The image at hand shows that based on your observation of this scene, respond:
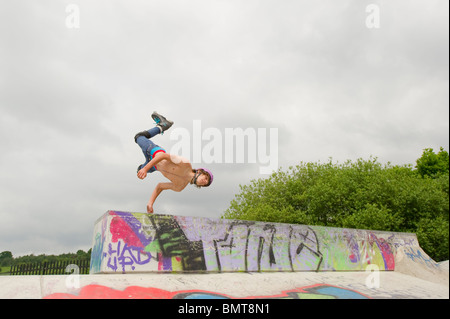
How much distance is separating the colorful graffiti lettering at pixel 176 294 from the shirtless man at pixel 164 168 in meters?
2.83

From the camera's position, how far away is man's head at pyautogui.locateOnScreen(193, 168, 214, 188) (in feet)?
30.1

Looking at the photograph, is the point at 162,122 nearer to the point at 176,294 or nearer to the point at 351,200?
the point at 176,294

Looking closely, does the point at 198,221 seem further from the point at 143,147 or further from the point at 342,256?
the point at 342,256

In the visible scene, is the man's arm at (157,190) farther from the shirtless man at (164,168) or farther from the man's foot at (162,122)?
the man's foot at (162,122)

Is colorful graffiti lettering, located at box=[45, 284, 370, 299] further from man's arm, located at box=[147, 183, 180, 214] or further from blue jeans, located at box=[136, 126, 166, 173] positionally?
blue jeans, located at box=[136, 126, 166, 173]

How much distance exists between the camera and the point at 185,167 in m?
9.13

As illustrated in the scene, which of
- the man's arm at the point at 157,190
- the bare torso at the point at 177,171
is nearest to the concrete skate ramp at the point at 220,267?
the man's arm at the point at 157,190

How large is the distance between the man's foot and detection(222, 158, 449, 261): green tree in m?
11.0

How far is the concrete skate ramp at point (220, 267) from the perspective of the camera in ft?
23.4

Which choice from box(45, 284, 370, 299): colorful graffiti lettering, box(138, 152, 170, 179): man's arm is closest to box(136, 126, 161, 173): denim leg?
box(138, 152, 170, 179): man's arm

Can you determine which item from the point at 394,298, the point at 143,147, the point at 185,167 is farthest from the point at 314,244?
the point at 143,147

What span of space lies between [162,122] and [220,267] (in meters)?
4.69

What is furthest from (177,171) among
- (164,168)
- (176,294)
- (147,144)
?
(176,294)
